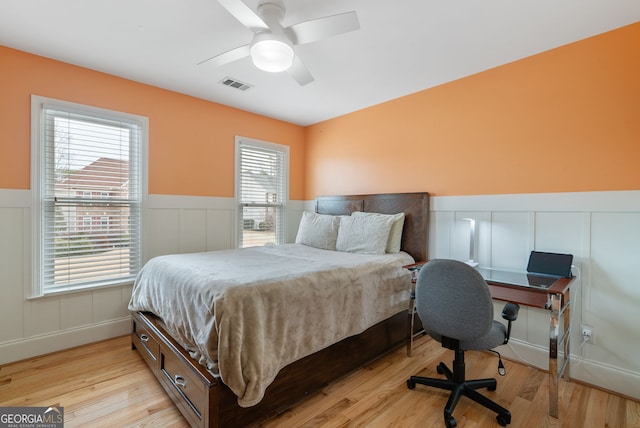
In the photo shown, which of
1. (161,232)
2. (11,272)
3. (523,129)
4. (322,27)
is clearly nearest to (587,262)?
(523,129)

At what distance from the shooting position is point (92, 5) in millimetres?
1834

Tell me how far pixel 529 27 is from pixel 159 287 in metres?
3.19

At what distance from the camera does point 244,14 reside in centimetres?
155

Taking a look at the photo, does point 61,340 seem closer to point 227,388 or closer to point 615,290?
point 227,388

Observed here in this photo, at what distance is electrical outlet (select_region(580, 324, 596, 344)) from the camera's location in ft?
6.92

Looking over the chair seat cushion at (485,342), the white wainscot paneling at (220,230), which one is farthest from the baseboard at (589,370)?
the white wainscot paneling at (220,230)

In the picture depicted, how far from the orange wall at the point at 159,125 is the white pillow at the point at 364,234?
1423mm

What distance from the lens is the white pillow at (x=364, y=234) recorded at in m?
2.91

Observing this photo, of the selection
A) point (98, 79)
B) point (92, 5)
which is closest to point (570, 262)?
point (92, 5)

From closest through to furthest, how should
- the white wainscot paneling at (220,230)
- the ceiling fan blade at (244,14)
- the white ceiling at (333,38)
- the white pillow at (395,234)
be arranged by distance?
the ceiling fan blade at (244,14) < the white ceiling at (333,38) < the white pillow at (395,234) < the white wainscot paneling at (220,230)

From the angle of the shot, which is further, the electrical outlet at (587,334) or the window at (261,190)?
the window at (261,190)

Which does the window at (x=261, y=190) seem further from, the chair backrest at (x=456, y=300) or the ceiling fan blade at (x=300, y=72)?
the chair backrest at (x=456, y=300)

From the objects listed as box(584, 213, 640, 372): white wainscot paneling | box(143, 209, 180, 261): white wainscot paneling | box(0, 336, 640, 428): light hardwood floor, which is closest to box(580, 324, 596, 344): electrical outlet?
box(584, 213, 640, 372): white wainscot paneling

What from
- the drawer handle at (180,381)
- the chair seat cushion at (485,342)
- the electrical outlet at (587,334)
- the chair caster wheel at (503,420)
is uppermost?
the chair seat cushion at (485,342)
